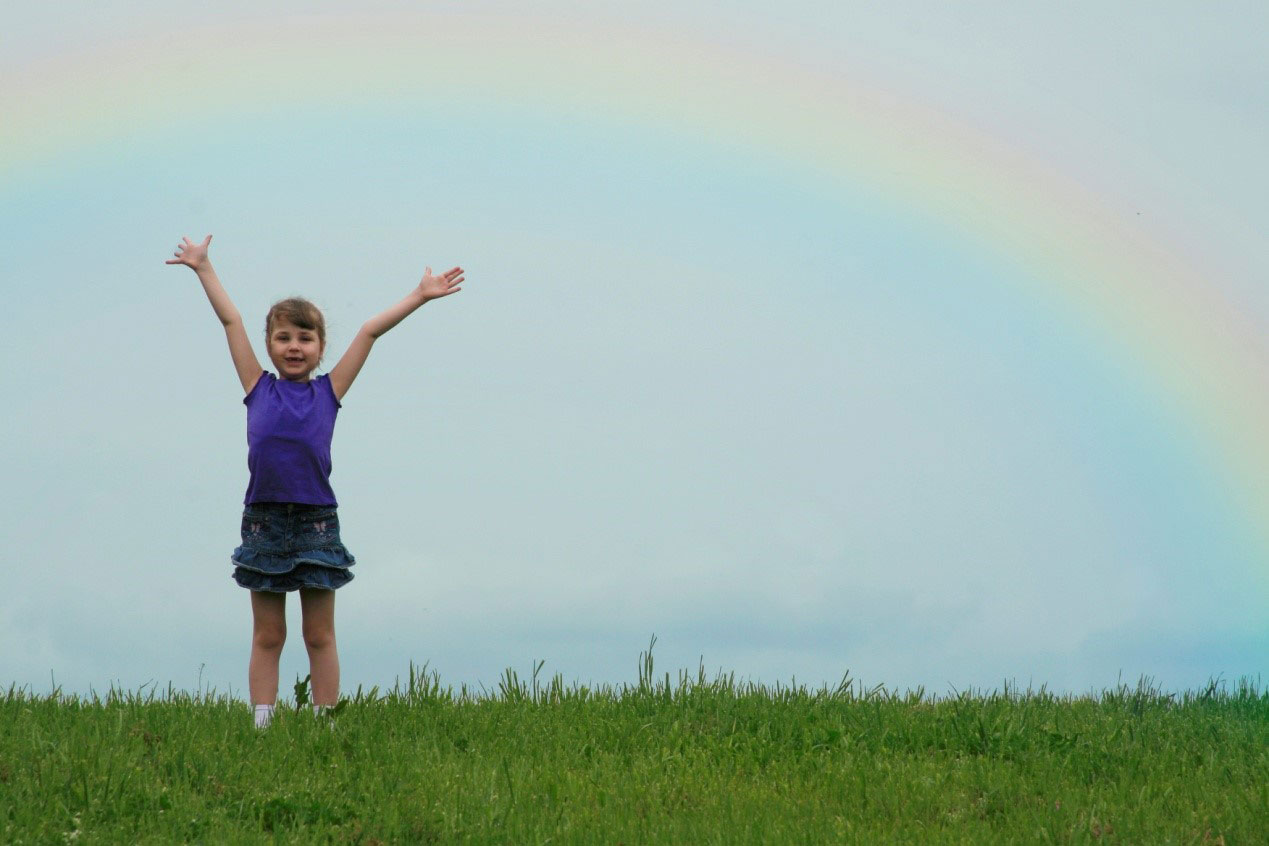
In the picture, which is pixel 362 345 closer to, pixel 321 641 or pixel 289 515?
pixel 289 515

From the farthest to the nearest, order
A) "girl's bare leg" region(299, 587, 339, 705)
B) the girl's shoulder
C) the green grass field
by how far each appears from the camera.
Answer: the girl's shoulder
"girl's bare leg" region(299, 587, 339, 705)
the green grass field

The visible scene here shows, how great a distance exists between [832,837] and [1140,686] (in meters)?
4.46

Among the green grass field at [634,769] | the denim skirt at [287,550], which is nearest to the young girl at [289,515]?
the denim skirt at [287,550]

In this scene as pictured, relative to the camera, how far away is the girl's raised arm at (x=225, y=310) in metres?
8.12

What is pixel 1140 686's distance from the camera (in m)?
9.25

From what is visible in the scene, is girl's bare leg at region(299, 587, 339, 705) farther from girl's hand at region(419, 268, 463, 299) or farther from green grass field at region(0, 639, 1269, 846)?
girl's hand at region(419, 268, 463, 299)

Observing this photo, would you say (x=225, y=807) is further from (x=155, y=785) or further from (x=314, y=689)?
(x=314, y=689)

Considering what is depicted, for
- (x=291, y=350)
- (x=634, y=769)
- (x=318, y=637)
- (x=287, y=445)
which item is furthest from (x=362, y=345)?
(x=634, y=769)

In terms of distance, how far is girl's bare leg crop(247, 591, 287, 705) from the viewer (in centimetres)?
788

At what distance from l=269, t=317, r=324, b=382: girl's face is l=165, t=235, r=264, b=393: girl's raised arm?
0.13m

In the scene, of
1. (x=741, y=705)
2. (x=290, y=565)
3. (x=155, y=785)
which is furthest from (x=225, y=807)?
(x=741, y=705)

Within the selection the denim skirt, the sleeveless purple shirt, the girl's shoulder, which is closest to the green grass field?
the denim skirt

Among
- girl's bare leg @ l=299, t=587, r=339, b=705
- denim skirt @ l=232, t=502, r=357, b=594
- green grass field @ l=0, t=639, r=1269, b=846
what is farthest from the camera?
girl's bare leg @ l=299, t=587, r=339, b=705

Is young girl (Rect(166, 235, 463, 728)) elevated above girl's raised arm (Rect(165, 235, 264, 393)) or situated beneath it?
situated beneath
